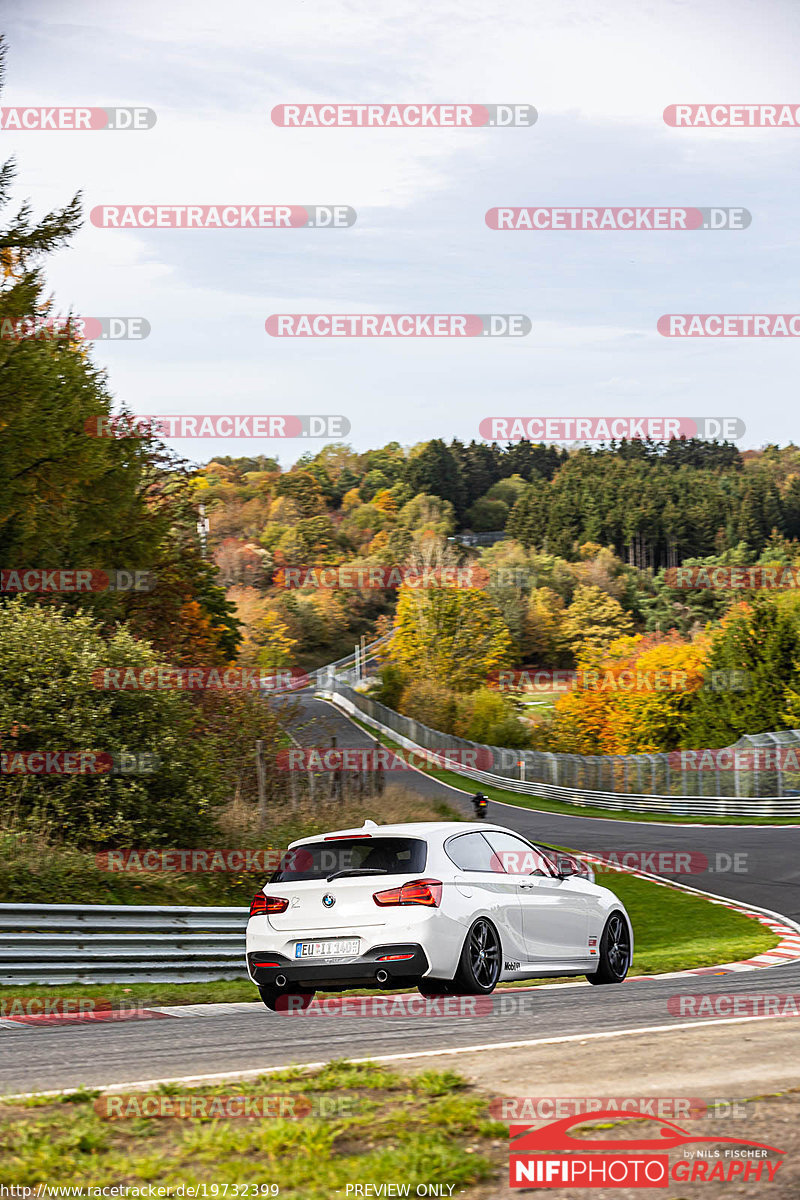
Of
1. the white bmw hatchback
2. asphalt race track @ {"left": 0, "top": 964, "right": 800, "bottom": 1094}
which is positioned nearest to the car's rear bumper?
the white bmw hatchback

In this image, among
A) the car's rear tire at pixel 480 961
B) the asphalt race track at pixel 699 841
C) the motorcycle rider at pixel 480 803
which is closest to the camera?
the car's rear tire at pixel 480 961

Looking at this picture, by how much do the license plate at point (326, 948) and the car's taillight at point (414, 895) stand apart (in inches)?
14.0

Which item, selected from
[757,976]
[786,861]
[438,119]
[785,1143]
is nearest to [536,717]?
[786,861]

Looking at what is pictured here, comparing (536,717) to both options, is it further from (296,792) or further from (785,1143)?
(785,1143)

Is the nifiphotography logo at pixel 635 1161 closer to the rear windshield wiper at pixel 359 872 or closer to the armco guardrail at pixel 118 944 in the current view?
the rear windshield wiper at pixel 359 872

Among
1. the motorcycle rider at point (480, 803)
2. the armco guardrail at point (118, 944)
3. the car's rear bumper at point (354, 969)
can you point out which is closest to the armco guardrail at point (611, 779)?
the motorcycle rider at point (480, 803)

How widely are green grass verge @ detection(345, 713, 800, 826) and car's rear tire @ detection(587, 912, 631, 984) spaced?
89.6 feet

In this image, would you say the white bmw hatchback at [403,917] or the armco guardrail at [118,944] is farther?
the armco guardrail at [118,944]

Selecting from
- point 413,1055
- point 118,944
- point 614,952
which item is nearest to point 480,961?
point 614,952

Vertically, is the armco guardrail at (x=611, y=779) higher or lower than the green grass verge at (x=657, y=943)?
lower

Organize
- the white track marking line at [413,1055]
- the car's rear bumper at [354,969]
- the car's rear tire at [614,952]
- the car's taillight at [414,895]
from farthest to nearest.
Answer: the car's rear tire at [614,952] < the car's taillight at [414,895] < the car's rear bumper at [354,969] < the white track marking line at [413,1055]

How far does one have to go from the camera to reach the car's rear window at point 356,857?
923 centimetres

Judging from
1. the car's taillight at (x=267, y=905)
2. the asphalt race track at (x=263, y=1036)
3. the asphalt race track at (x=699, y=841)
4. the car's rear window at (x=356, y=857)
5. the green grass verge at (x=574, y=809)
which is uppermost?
the car's rear window at (x=356, y=857)

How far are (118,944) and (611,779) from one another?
130 feet
